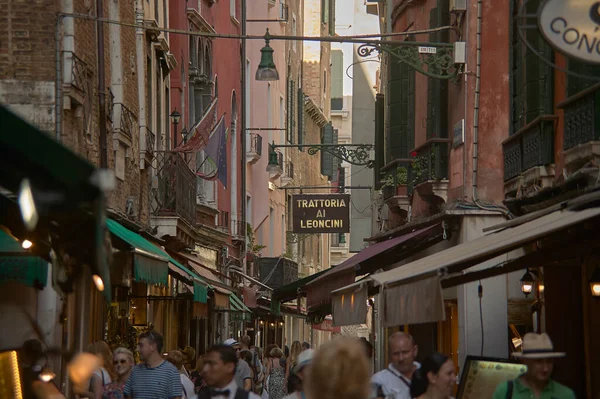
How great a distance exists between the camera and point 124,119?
826 inches

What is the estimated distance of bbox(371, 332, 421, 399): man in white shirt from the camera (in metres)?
10.1

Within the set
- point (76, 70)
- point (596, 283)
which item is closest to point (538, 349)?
point (596, 283)

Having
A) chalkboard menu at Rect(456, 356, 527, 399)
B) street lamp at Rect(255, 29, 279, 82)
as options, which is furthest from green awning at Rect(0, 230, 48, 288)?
street lamp at Rect(255, 29, 279, 82)

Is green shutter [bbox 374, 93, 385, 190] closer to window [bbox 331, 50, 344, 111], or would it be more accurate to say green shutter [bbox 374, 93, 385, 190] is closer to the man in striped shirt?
the man in striped shirt

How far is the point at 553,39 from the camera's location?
37.7 ft

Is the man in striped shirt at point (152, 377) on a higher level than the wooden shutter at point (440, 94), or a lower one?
lower

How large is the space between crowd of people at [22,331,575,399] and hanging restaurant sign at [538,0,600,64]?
2.70m

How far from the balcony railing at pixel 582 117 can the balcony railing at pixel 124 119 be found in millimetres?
7949

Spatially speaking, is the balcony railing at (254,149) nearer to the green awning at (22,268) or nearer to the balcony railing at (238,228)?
the balcony railing at (238,228)

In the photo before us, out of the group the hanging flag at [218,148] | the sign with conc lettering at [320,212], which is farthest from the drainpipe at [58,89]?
the sign with conc lettering at [320,212]

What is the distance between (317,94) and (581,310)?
52.2 meters

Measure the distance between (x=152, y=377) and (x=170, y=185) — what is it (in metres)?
12.9

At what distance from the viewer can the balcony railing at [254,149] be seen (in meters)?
42.2

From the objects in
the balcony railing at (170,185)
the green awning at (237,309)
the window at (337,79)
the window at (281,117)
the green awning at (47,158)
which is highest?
the window at (337,79)
